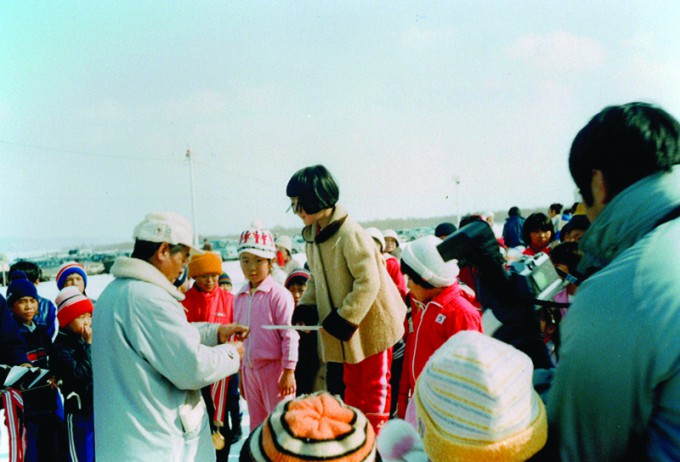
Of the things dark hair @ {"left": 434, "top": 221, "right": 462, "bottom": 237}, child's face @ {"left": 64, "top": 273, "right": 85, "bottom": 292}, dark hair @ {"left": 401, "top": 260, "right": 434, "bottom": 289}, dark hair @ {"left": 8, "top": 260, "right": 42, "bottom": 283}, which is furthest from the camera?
dark hair @ {"left": 434, "top": 221, "right": 462, "bottom": 237}

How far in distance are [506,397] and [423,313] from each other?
1.46 meters

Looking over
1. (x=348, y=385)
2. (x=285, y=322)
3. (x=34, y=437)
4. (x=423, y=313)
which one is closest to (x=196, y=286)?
(x=285, y=322)

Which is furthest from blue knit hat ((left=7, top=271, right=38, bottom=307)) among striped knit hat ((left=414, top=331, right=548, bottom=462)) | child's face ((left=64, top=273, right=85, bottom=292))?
striped knit hat ((left=414, top=331, right=548, bottom=462))

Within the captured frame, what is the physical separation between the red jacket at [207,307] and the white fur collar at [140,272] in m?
1.75

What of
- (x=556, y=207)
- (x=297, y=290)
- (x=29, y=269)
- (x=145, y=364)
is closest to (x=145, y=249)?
(x=145, y=364)

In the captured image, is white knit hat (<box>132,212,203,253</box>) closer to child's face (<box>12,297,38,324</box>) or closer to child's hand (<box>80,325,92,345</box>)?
child's hand (<box>80,325,92,345</box>)

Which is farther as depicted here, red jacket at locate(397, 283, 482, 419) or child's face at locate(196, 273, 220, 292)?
child's face at locate(196, 273, 220, 292)

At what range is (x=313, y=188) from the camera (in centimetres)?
253

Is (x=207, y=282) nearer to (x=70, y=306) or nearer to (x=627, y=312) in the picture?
(x=70, y=306)

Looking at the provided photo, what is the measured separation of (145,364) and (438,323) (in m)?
1.30

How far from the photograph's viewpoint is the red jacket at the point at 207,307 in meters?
3.64

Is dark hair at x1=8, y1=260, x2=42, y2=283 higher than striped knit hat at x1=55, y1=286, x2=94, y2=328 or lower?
lower

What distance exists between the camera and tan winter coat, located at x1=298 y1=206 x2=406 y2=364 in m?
2.45

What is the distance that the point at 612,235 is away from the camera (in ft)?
3.11
